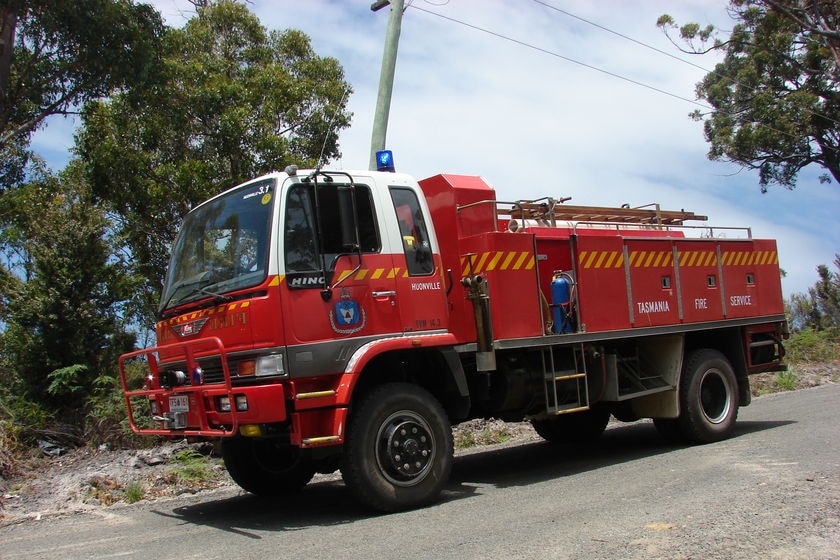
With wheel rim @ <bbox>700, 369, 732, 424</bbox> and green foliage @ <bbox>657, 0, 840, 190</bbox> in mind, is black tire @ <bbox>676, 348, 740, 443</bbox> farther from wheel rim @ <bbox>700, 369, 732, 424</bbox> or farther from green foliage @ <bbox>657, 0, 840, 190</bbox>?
green foliage @ <bbox>657, 0, 840, 190</bbox>

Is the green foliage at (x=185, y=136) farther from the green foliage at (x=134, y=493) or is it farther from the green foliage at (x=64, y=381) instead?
the green foliage at (x=134, y=493)

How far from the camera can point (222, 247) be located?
606cm

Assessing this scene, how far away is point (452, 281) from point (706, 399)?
4.04 m

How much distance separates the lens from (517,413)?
758 centimetres

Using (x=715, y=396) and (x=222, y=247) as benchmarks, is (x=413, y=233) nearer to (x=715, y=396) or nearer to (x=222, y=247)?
(x=222, y=247)

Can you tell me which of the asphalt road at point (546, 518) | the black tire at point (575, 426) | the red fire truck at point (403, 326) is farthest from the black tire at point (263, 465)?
the black tire at point (575, 426)

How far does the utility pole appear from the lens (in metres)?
10.0

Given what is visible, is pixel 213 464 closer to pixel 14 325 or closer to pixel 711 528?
pixel 14 325

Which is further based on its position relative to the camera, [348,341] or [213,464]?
[213,464]

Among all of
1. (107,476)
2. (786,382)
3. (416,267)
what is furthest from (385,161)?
(786,382)

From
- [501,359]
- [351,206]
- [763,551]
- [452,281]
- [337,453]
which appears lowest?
[763,551]

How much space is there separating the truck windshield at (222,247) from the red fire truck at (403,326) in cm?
2

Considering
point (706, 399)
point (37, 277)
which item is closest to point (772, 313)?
point (706, 399)

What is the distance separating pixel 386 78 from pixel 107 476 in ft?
20.6
